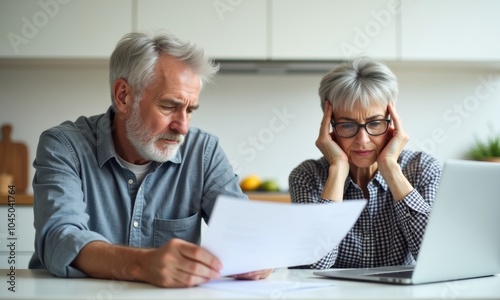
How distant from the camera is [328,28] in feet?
11.2

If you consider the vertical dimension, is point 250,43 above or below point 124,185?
above

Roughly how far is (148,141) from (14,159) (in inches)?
84.1

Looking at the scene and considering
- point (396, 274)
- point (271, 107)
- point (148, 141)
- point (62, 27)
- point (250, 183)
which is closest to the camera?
point (396, 274)

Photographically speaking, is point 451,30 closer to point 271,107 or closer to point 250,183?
point 271,107

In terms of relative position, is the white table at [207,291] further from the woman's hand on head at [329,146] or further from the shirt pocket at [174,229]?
the woman's hand on head at [329,146]

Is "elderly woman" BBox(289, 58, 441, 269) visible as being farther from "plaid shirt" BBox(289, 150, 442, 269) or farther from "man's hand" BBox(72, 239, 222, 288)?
"man's hand" BBox(72, 239, 222, 288)

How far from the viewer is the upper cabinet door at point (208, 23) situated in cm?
340

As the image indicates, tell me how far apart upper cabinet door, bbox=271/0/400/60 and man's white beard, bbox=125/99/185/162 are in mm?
1719

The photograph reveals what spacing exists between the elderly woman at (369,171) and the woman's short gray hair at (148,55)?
486 millimetres

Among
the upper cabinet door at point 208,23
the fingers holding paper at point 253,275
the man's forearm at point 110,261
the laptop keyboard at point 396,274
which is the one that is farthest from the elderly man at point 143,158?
the upper cabinet door at point 208,23

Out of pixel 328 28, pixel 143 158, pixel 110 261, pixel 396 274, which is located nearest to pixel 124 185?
pixel 143 158

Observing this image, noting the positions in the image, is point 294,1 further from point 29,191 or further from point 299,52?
point 29,191

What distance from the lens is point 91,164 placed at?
5.79ft

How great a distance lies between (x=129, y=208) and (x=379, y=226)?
0.78 metres
